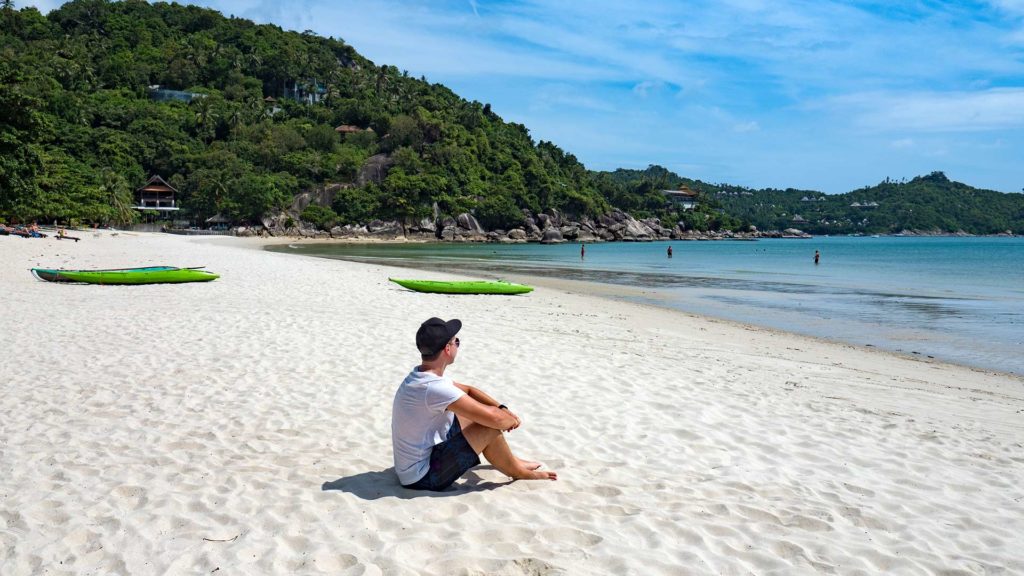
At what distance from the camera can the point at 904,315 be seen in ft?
61.5

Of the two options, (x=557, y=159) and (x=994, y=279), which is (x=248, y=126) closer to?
(x=557, y=159)

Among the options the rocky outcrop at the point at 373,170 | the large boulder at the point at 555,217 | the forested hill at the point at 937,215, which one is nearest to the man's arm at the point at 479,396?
the rocky outcrop at the point at 373,170

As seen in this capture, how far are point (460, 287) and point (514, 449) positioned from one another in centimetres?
1349

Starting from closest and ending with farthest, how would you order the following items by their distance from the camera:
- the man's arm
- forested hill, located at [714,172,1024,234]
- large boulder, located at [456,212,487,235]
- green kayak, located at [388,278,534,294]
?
the man's arm
green kayak, located at [388,278,534,294]
large boulder, located at [456,212,487,235]
forested hill, located at [714,172,1024,234]

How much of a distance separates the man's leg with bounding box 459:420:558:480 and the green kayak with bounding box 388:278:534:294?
46.2 ft

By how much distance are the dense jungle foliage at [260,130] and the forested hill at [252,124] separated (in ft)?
0.93

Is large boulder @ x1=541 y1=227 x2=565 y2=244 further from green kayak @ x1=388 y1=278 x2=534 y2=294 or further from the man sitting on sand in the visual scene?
the man sitting on sand

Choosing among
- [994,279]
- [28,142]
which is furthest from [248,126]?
[994,279]

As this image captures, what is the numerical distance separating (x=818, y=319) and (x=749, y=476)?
1429 centimetres

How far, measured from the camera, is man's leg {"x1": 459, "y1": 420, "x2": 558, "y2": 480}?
4.38 metres

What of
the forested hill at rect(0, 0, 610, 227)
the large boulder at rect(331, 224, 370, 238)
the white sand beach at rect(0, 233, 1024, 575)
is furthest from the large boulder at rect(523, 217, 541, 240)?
the white sand beach at rect(0, 233, 1024, 575)

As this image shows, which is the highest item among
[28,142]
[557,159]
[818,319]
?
[557,159]

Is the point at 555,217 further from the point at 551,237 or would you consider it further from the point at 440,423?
the point at 440,423

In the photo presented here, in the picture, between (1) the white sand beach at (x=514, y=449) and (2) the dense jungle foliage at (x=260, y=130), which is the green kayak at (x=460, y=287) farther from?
(2) the dense jungle foliage at (x=260, y=130)
